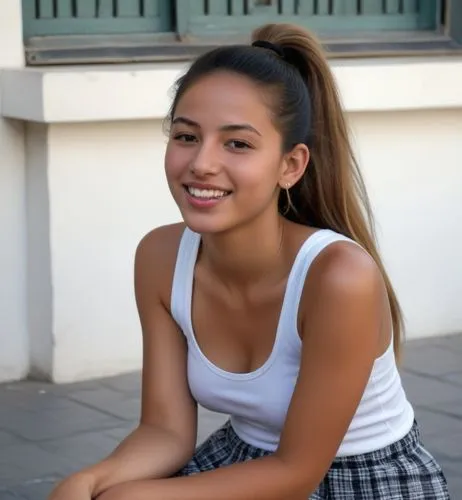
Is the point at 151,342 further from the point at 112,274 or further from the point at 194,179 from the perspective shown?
the point at 112,274

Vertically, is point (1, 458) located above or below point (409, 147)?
below

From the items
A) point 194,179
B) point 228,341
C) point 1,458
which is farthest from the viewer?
point 1,458

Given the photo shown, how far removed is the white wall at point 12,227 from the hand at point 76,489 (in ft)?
8.42

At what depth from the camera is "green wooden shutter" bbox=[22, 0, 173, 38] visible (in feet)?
17.0

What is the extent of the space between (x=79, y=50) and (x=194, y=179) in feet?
9.24

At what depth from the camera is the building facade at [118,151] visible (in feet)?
16.1

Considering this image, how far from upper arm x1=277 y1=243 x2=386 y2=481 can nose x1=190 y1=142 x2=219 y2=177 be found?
0.97ft

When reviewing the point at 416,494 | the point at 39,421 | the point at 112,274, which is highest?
the point at 416,494

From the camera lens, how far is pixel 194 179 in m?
2.54

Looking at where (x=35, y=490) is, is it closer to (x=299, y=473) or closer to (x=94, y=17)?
(x=299, y=473)

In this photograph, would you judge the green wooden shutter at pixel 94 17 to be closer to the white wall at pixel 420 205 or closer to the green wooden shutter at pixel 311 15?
the green wooden shutter at pixel 311 15

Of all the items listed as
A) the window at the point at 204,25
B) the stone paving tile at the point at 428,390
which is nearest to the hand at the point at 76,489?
the stone paving tile at the point at 428,390

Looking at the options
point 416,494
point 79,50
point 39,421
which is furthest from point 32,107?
point 416,494

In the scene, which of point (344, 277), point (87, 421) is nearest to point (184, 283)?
point (344, 277)
